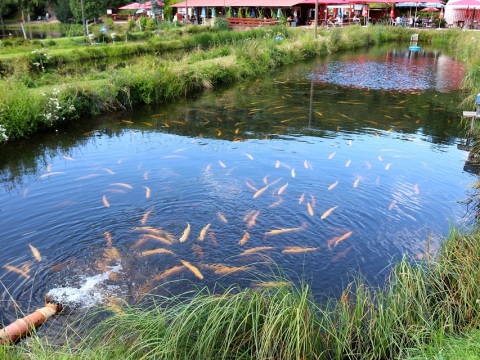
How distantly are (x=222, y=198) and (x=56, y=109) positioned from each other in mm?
6248

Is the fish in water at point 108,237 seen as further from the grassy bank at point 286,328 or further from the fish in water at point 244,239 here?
the grassy bank at point 286,328

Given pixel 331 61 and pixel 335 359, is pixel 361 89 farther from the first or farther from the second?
pixel 335 359

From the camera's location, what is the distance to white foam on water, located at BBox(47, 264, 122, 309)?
5.10 metres

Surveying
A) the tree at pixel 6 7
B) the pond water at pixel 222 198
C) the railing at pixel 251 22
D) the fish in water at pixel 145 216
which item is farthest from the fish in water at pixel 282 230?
the tree at pixel 6 7

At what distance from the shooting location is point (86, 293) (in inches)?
207

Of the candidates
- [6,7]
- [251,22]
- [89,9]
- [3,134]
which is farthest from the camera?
[6,7]

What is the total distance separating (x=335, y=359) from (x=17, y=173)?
7594mm

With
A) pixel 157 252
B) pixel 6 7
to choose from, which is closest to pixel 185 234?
pixel 157 252

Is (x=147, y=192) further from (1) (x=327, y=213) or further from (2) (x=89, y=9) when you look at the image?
(2) (x=89, y=9)

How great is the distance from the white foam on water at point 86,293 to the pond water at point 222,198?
0.02 m

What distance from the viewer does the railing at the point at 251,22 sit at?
38625 mm

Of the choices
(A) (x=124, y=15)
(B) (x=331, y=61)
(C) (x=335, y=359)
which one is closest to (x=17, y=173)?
(C) (x=335, y=359)

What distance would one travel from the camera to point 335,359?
3.82 metres

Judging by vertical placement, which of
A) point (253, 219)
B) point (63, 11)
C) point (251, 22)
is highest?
point (63, 11)
